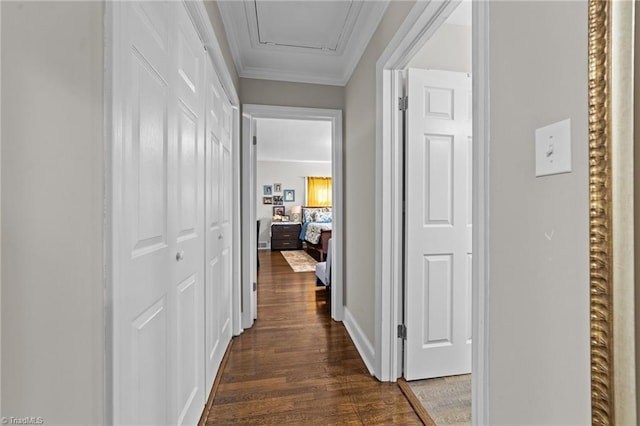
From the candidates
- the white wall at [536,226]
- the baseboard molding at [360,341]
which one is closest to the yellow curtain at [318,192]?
the baseboard molding at [360,341]

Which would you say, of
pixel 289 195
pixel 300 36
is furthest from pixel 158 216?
pixel 289 195

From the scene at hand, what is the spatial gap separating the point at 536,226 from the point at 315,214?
736 cm

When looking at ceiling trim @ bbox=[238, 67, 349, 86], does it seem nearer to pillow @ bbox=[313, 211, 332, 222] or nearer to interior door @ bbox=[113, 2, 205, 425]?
interior door @ bbox=[113, 2, 205, 425]

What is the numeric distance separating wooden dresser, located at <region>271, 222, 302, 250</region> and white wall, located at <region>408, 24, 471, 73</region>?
6182 millimetres

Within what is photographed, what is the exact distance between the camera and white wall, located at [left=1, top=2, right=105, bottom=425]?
1.53 feet

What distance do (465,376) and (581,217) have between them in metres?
1.67

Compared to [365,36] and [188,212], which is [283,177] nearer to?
[365,36]

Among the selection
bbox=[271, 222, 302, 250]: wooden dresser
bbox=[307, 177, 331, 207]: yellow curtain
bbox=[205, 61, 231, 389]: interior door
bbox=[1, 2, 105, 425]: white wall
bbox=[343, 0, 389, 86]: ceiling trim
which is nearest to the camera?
bbox=[1, 2, 105, 425]: white wall

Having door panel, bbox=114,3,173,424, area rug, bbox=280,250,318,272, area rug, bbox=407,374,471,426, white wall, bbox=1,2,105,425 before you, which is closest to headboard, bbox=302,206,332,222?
area rug, bbox=280,250,318,272

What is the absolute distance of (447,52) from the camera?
6.32ft

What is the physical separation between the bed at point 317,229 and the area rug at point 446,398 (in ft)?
11.5

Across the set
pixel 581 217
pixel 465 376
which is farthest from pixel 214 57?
pixel 465 376

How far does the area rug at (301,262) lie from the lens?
5.23 metres

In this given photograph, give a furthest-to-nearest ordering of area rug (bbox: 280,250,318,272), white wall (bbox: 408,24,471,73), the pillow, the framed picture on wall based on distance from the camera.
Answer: the framed picture on wall
the pillow
area rug (bbox: 280,250,318,272)
white wall (bbox: 408,24,471,73)
